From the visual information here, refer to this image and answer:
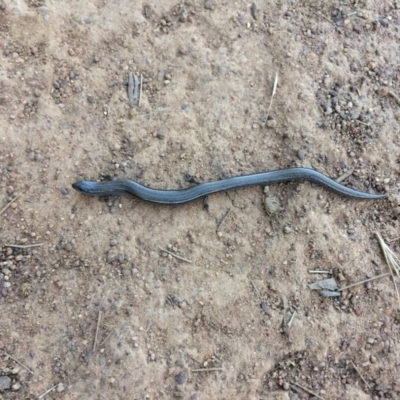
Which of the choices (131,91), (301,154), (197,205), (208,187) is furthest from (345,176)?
(131,91)

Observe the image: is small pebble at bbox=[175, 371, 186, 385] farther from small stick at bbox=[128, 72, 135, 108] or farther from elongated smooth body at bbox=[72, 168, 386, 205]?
small stick at bbox=[128, 72, 135, 108]

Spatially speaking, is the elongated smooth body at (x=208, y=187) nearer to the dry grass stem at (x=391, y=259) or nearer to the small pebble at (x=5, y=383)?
the dry grass stem at (x=391, y=259)

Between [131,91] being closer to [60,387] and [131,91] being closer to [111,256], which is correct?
[111,256]

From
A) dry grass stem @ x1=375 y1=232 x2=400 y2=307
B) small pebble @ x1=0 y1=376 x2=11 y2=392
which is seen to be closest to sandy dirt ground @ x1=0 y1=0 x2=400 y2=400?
small pebble @ x1=0 y1=376 x2=11 y2=392

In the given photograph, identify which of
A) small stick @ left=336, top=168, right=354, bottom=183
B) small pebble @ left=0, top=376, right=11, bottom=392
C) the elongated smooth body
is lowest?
small pebble @ left=0, top=376, right=11, bottom=392

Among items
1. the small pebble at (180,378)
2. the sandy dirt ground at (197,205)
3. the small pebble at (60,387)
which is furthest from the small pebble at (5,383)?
the small pebble at (180,378)

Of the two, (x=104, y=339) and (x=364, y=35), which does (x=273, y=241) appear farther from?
(x=364, y=35)

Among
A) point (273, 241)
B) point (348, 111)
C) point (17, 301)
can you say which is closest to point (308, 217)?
point (273, 241)
